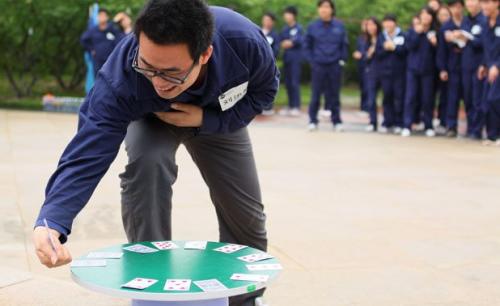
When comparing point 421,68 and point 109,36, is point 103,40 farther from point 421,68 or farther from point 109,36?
point 421,68

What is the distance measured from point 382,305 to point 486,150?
632cm

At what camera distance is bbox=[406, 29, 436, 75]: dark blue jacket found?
37.4 ft

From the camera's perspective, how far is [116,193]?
6.63 metres

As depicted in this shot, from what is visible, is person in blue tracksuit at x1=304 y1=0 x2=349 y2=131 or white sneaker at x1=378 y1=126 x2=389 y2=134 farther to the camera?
white sneaker at x1=378 y1=126 x2=389 y2=134

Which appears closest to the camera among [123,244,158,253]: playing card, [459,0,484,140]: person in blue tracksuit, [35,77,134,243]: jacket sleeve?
[35,77,134,243]: jacket sleeve

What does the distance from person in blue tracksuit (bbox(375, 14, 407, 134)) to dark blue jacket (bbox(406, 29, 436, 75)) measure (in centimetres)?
30

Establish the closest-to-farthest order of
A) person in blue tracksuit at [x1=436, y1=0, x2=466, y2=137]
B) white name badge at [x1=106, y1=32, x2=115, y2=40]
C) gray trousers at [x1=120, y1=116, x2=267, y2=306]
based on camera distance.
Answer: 1. gray trousers at [x1=120, y1=116, x2=267, y2=306]
2. person in blue tracksuit at [x1=436, y1=0, x2=466, y2=137]
3. white name badge at [x1=106, y1=32, x2=115, y2=40]

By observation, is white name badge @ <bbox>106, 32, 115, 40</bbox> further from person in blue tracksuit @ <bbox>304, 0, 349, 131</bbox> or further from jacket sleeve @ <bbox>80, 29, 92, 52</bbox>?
person in blue tracksuit @ <bbox>304, 0, 349, 131</bbox>

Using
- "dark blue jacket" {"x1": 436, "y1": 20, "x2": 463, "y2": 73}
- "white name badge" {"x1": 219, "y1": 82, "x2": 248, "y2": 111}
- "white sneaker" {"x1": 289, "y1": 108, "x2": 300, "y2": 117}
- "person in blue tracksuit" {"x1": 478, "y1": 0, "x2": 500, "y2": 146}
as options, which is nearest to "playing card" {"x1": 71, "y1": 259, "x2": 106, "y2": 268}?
"white name badge" {"x1": 219, "y1": 82, "x2": 248, "y2": 111}

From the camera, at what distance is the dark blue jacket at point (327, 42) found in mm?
11773

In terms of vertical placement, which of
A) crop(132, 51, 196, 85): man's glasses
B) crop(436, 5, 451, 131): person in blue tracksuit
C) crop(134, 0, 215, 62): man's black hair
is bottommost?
crop(436, 5, 451, 131): person in blue tracksuit

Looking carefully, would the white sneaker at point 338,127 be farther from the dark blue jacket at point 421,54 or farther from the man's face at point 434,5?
the man's face at point 434,5

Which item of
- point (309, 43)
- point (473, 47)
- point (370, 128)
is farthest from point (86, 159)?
point (370, 128)

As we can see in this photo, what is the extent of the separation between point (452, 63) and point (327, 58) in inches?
71.8
